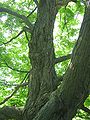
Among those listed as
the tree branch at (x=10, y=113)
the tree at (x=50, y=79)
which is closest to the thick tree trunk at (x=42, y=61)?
the tree at (x=50, y=79)

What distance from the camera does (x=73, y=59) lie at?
10.4 ft

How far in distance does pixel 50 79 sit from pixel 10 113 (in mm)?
994

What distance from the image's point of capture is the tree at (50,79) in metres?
3.10

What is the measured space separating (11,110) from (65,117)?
3.45 feet

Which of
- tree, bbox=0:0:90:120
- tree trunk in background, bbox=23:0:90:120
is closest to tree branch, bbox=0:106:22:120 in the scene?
tree, bbox=0:0:90:120

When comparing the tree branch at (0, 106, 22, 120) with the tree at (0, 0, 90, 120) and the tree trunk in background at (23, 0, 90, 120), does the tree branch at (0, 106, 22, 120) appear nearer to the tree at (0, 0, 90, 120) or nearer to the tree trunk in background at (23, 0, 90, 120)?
the tree at (0, 0, 90, 120)

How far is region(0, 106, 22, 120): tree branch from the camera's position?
408cm

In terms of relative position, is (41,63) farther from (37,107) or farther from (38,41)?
(37,107)

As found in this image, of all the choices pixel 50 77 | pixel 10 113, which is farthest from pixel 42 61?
pixel 10 113

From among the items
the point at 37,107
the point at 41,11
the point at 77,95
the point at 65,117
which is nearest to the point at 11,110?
the point at 37,107

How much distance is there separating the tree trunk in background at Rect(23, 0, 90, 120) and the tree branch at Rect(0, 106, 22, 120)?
12cm

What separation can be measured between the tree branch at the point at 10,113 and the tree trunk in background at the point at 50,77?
0.39 ft

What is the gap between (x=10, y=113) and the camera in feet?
13.6

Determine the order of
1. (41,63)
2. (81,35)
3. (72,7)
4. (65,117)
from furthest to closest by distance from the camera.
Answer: (72,7), (41,63), (65,117), (81,35)
